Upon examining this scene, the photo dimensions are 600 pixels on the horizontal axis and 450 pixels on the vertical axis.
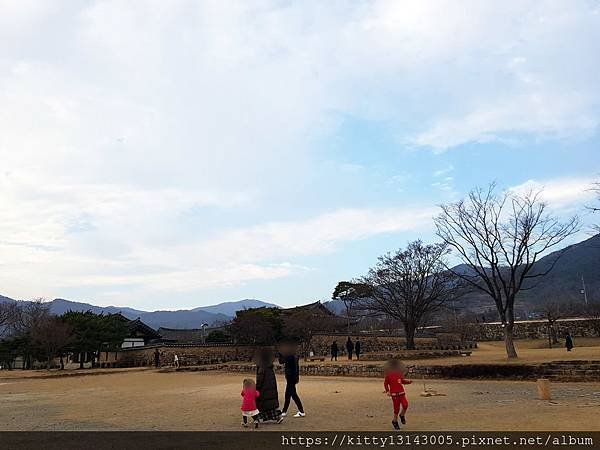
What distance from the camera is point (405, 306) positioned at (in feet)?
118

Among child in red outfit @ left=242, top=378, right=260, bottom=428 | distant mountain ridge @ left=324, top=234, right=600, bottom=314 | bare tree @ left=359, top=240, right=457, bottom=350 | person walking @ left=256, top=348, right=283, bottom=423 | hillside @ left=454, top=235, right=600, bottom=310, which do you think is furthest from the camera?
distant mountain ridge @ left=324, top=234, right=600, bottom=314

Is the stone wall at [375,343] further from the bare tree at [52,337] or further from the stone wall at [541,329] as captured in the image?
the bare tree at [52,337]

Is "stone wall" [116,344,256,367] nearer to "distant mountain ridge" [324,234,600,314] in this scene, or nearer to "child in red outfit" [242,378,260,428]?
"child in red outfit" [242,378,260,428]

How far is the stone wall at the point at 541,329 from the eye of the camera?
45000 millimetres

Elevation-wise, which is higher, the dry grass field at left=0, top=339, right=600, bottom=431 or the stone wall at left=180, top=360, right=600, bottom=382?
the dry grass field at left=0, top=339, right=600, bottom=431

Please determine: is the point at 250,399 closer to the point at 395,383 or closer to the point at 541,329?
the point at 395,383

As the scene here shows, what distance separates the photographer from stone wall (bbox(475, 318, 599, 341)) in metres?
45.0

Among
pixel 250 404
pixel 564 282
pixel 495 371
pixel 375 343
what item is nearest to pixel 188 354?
pixel 375 343

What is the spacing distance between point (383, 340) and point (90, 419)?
3802 cm

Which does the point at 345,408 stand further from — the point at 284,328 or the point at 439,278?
the point at 284,328

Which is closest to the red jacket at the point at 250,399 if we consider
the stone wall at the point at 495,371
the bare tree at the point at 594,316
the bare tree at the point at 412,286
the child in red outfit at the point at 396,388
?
the child in red outfit at the point at 396,388

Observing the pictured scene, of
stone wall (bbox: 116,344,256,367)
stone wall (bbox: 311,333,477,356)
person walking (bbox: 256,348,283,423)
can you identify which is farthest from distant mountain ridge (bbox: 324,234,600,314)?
person walking (bbox: 256,348,283,423)

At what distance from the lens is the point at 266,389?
9.40 metres

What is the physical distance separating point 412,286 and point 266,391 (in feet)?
92.8
